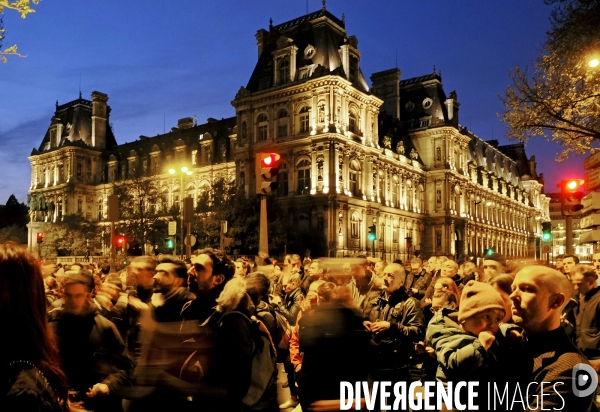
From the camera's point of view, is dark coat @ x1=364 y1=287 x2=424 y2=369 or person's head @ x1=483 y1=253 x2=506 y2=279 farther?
person's head @ x1=483 y1=253 x2=506 y2=279

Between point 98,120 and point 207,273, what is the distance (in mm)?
76125

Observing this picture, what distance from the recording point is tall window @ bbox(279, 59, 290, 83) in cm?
4784

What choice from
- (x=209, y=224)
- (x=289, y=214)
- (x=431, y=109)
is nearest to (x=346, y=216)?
(x=289, y=214)

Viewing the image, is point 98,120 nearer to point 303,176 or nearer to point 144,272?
point 303,176

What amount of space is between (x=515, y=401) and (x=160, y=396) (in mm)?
2288

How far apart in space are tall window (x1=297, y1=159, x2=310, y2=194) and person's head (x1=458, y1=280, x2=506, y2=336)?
42.3 metres

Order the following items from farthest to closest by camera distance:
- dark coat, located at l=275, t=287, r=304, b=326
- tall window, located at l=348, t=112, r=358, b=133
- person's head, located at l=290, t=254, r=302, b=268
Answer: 1. tall window, located at l=348, t=112, r=358, b=133
2. person's head, located at l=290, t=254, r=302, b=268
3. dark coat, located at l=275, t=287, r=304, b=326

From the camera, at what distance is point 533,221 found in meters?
98.6

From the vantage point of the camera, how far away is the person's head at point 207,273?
4832 millimetres

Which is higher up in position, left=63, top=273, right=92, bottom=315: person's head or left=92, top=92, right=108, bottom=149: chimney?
left=92, top=92, right=108, bottom=149: chimney

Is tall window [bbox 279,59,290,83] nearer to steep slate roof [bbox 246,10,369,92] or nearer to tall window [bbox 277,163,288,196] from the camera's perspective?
steep slate roof [bbox 246,10,369,92]

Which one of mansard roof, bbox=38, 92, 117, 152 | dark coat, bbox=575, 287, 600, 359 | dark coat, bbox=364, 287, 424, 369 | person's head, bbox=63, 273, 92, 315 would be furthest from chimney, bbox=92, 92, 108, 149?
dark coat, bbox=575, 287, 600, 359

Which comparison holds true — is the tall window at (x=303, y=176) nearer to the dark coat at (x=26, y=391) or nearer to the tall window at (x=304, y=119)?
the tall window at (x=304, y=119)

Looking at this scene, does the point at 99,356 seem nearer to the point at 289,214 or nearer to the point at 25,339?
the point at 25,339
